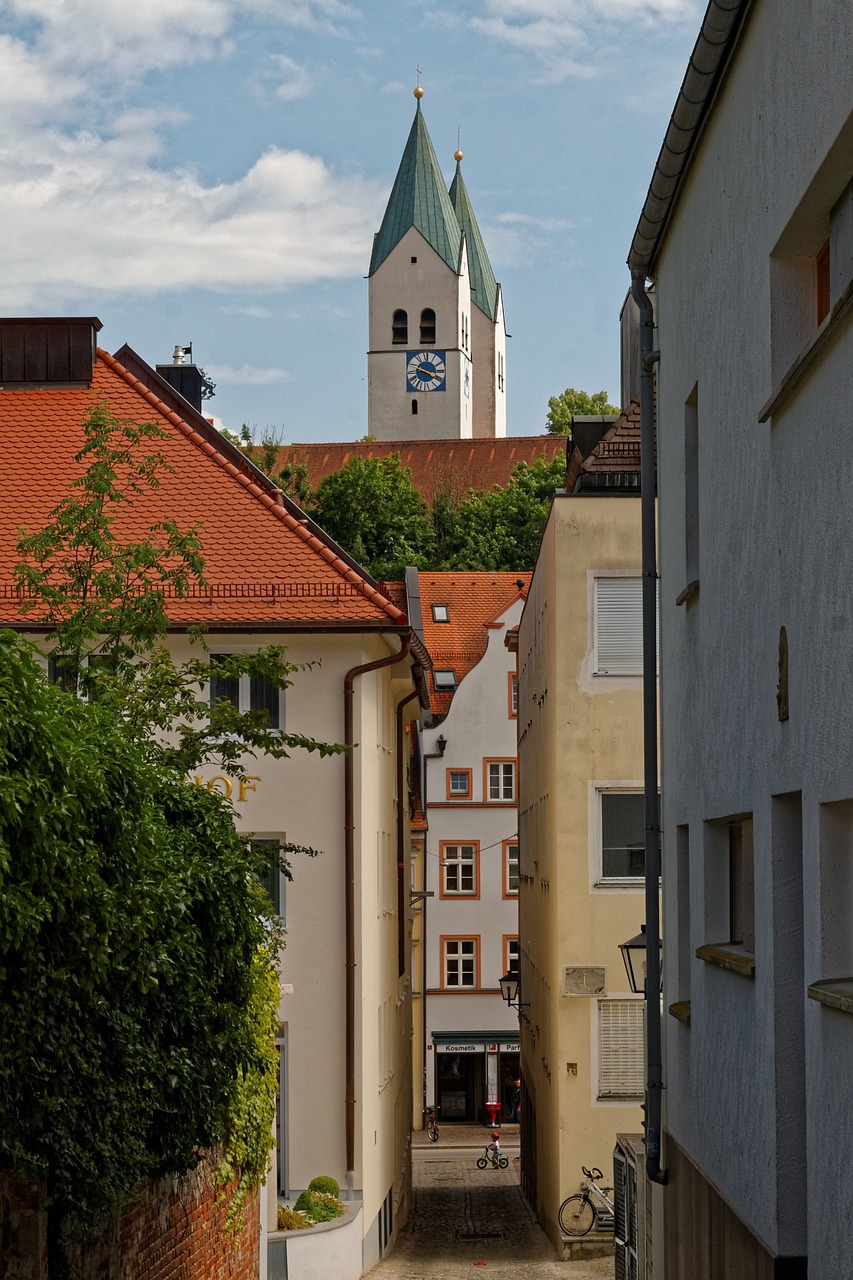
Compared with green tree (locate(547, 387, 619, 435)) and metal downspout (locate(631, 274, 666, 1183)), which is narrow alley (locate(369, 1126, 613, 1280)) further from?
green tree (locate(547, 387, 619, 435))

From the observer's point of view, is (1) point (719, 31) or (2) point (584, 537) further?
(2) point (584, 537)

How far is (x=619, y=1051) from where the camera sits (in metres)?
22.7

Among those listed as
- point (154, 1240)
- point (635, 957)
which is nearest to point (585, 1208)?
point (635, 957)

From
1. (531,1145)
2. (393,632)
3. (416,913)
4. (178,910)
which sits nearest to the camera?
(178,910)

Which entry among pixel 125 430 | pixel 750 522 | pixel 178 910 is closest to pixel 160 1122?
pixel 178 910

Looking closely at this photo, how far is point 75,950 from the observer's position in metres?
8.98

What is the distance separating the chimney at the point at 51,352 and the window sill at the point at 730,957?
16009mm

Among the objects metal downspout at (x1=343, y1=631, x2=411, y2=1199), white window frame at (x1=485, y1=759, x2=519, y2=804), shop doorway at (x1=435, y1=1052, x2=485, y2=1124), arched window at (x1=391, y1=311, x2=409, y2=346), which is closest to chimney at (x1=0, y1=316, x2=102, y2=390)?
metal downspout at (x1=343, y1=631, x2=411, y2=1199)

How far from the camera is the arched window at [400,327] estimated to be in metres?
134

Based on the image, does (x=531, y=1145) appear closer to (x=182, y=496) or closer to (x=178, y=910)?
(x=182, y=496)

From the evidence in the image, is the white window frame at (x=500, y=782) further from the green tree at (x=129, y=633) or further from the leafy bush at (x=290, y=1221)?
the green tree at (x=129, y=633)

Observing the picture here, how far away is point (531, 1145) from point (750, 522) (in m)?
25.9

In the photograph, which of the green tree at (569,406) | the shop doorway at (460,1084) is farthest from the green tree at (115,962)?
the green tree at (569,406)

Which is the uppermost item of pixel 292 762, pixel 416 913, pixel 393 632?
pixel 393 632
